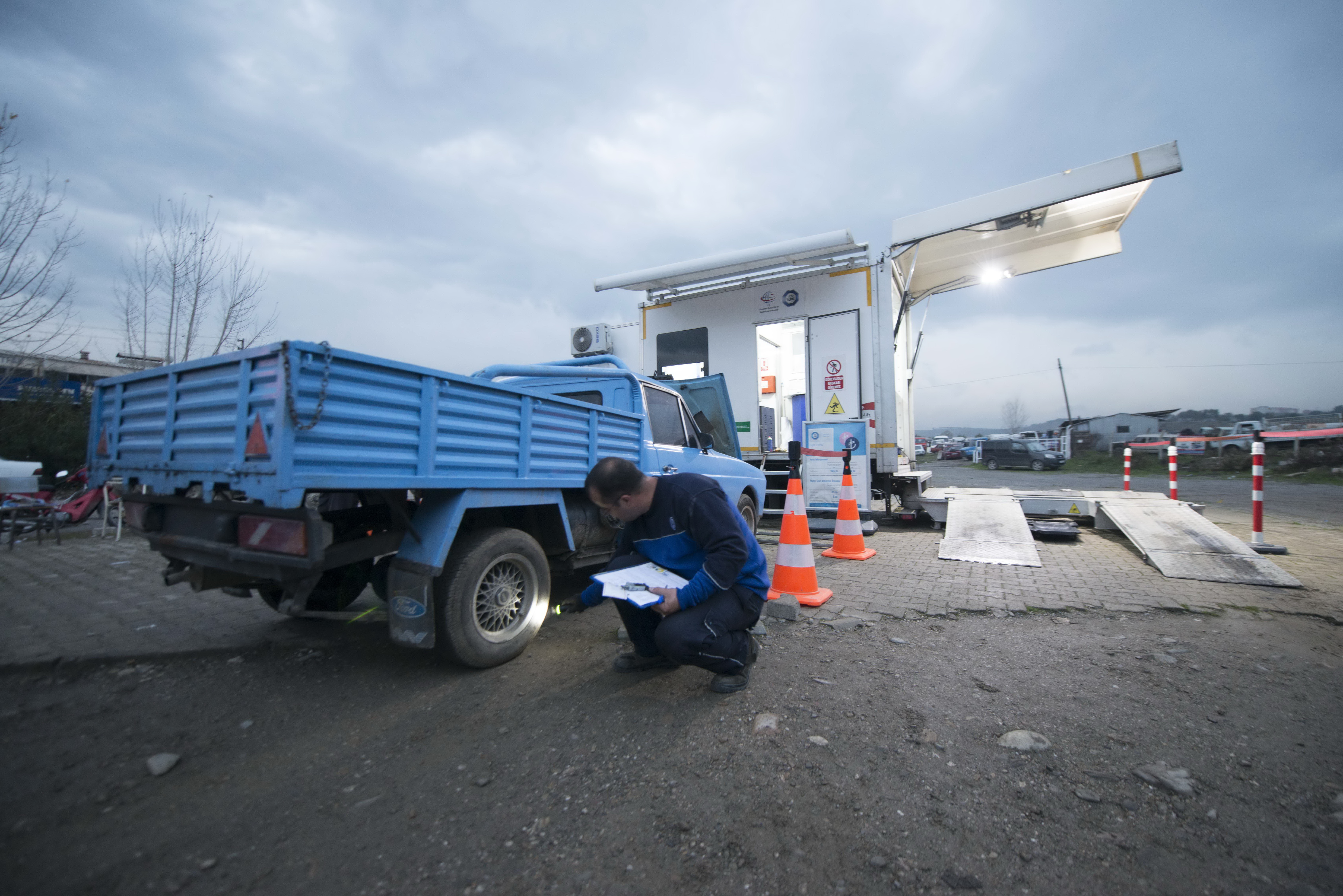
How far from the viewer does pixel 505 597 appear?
11.0ft

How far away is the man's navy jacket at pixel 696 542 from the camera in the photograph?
9.00 ft

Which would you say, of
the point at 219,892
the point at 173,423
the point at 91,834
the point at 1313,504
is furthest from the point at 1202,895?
the point at 1313,504

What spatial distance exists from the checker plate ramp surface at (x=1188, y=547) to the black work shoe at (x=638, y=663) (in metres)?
5.09

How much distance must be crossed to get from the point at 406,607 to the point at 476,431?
978mm

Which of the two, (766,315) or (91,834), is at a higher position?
(766,315)

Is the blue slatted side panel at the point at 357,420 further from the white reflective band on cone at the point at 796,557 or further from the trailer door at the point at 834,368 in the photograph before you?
the trailer door at the point at 834,368

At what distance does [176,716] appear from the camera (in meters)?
2.64

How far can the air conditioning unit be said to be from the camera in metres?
9.12

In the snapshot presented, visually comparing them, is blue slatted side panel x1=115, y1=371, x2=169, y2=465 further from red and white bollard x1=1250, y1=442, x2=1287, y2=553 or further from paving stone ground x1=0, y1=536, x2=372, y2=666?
red and white bollard x1=1250, y1=442, x2=1287, y2=553

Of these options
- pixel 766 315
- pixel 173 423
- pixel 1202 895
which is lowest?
pixel 1202 895

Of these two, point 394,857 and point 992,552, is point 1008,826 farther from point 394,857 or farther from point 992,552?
point 992,552

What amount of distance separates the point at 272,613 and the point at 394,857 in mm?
3385

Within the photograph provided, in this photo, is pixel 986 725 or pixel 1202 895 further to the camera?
pixel 986 725

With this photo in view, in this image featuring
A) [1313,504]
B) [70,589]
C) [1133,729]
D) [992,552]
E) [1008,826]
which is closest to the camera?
[1008,826]
